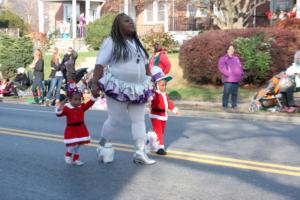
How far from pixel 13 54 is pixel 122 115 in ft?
75.7

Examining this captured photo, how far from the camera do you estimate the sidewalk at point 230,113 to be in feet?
42.6

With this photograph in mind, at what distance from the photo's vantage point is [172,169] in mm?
7094

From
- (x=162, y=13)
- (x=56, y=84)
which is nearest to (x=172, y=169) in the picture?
(x=56, y=84)

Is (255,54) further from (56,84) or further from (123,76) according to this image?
(123,76)

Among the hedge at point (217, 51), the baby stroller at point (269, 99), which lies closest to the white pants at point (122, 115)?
the baby stroller at point (269, 99)

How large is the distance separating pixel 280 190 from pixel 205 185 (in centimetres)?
83

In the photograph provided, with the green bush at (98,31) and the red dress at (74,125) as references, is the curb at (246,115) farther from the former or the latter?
Answer: the green bush at (98,31)

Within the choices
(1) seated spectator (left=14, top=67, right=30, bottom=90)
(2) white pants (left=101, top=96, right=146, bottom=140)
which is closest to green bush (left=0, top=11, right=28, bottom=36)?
(1) seated spectator (left=14, top=67, right=30, bottom=90)

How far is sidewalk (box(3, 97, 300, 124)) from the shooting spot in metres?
13.0

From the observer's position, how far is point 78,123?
7.37 meters

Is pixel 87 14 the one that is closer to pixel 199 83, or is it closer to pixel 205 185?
pixel 199 83

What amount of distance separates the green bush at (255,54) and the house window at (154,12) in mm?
17739

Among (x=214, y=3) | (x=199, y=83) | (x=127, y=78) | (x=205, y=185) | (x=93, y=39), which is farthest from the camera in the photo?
(x=93, y=39)

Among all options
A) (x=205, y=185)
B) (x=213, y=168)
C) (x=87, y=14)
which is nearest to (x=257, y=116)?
(x=213, y=168)
